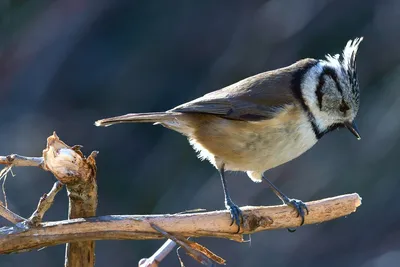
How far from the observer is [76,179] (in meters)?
3.40

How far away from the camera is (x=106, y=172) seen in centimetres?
858

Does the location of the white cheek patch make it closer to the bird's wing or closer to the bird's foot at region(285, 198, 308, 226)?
the bird's wing

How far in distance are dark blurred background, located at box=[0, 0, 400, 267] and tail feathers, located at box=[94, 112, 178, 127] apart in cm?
282

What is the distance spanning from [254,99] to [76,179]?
1455mm

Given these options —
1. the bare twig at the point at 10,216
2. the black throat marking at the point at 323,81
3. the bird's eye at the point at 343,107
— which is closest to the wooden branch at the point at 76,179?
the bare twig at the point at 10,216

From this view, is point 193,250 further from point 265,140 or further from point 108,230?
point 265,140

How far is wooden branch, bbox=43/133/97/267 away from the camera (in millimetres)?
3375

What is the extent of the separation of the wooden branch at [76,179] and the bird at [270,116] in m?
0.79

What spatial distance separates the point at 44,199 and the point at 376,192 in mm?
4675

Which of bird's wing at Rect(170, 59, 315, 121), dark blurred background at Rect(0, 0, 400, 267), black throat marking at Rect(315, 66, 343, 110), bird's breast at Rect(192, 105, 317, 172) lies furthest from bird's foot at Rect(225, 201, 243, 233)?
Result: dark blurred background at Rect(0, 0, 400, 267)

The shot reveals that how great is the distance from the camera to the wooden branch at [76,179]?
133 inches

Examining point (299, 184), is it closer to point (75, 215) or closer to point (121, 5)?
point (121, 5)

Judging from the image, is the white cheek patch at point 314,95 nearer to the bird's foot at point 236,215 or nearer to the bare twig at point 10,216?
the bird's foot at point 236,215

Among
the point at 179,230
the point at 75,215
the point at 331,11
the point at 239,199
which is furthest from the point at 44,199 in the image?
the point at 331,11
